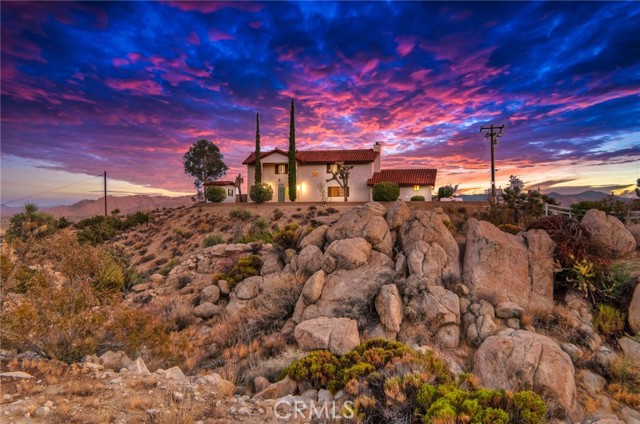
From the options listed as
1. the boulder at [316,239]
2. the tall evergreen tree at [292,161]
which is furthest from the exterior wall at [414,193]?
the boulder at [316,239]

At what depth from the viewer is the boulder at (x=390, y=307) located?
891 centimetres

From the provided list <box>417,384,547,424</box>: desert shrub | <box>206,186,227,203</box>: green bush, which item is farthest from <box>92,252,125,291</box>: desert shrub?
<box>206,186,227,203</box>: green bush

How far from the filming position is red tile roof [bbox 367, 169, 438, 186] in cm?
4002

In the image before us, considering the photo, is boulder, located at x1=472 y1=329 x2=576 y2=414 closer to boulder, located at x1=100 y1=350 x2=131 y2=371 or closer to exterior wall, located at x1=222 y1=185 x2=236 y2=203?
boulder, located at x1=100 y1=350 x2=131 y2=371

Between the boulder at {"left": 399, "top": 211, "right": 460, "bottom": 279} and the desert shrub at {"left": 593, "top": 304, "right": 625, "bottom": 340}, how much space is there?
3701mm

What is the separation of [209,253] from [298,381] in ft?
44.9

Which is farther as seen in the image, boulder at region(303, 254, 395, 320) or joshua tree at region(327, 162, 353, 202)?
joshua tree at region(327, 162, 353, 202)

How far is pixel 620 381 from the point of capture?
753cm

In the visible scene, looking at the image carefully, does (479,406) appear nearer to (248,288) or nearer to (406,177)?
(248,288)

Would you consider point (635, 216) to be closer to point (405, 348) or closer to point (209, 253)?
point (405, 348)

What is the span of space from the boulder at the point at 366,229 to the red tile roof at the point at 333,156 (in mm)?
29390

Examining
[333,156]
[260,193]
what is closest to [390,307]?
[260,193]

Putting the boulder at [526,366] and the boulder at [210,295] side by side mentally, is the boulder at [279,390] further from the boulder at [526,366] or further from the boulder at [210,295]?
the boulder at [210,295]

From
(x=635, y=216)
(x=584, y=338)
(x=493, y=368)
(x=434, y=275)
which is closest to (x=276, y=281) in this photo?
(x=434, y=275)
